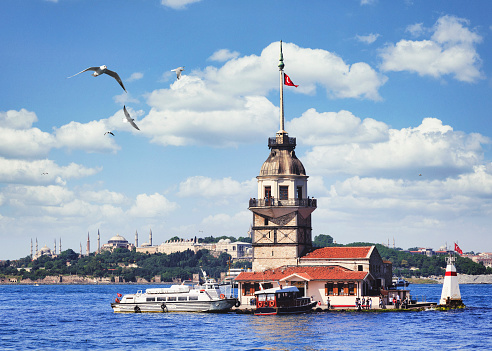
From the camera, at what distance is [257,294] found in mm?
82188

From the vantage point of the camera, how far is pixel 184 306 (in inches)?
3455

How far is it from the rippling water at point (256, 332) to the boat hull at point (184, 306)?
100 centimetres

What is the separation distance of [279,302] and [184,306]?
1251 cm

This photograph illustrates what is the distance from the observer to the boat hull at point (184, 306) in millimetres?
86562

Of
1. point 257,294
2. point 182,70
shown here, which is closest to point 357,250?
point 257,294

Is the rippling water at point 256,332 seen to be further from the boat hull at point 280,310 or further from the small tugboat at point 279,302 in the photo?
the small tugboat at point 279,302

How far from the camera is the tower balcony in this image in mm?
90062

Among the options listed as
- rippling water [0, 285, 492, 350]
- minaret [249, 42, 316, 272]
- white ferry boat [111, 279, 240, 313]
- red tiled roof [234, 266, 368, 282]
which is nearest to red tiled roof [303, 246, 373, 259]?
minaret [249, 42, 316, 272]

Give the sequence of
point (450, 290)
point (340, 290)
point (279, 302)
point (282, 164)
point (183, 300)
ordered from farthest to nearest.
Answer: point (282, 164) → point (183, 300) → point (450, 290) → point (340, 290) → point (279, 302)

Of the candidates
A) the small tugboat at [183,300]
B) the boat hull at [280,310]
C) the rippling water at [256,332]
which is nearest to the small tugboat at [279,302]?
the boat hull at [280,310]

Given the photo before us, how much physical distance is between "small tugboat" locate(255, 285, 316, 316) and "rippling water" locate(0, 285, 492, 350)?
1292 mm

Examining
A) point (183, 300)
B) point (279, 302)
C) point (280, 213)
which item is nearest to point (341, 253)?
point (280, 213)

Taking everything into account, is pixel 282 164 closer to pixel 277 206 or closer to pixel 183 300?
pixel 277 206

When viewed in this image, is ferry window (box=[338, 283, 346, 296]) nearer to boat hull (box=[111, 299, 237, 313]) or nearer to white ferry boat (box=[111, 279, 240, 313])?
white ferry boat (box=[111, 279, 240, 313])
